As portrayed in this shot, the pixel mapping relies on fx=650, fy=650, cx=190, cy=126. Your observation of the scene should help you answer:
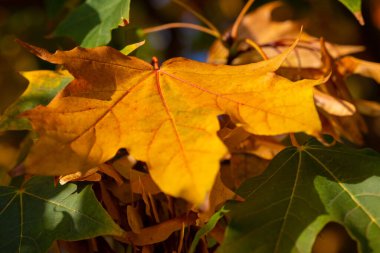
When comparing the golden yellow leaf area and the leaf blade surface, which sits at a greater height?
the golden yellow leaf area

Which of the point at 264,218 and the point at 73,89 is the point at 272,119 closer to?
the point at 264,218

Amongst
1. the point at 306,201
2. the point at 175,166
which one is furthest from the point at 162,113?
the point at 306,201

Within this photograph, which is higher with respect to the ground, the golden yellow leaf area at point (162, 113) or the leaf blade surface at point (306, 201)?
the golden yellow leaf area at point (162, 113)

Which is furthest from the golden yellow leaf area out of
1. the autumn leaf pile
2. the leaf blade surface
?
the leaf blade surface

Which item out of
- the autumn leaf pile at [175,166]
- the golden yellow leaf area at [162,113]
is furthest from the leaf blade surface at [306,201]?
the golden yellow leaf area at [162,113]

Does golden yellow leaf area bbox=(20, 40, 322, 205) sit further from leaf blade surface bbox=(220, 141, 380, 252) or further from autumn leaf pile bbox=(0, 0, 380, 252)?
leaf blade surface bbox=(220, 141, 380, 252)

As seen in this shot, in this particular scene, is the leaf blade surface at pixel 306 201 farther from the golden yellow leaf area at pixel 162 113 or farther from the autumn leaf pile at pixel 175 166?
the golden yellow leaf area at pixel 162 113

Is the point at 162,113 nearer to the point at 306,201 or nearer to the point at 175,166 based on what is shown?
the point at 175,166

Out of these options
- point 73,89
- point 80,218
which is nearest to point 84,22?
point 73,89
